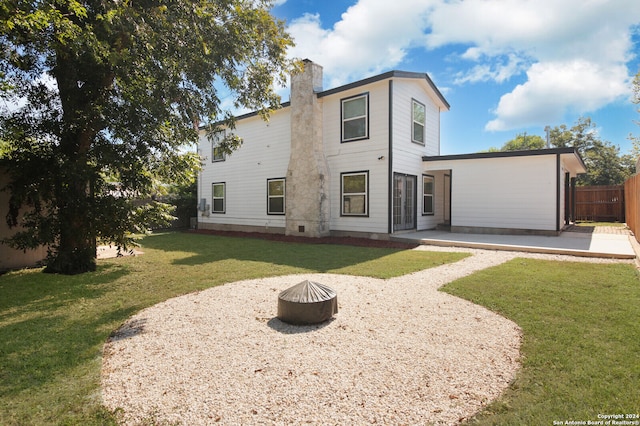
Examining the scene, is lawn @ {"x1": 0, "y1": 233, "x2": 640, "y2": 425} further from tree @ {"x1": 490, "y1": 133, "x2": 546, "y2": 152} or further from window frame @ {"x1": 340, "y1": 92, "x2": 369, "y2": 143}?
tree @ {"x1": 490, "y1": 133, "x2": 546, "y2": 152}

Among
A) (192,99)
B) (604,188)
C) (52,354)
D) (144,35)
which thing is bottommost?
(52,354)

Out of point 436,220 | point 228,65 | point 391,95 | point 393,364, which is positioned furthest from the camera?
point 436,220

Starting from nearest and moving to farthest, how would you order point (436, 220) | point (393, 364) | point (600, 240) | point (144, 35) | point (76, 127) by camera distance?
point (393, 364), point (144, 35), point (76, 127), point (600, 240), point (436, 220)

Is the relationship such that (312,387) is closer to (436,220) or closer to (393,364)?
(393,364)

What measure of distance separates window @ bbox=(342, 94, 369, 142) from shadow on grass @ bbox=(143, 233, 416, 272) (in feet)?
13.5

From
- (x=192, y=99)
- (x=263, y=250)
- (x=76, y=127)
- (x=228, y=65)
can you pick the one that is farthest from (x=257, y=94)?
(x=263, y=250)

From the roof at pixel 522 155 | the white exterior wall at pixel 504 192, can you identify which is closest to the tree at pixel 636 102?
the roof at pixel 522 155

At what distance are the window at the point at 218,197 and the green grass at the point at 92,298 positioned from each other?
232 inches

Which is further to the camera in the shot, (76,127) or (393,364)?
(76,127)

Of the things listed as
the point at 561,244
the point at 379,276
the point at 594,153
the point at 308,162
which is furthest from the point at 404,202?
the point at 594,153

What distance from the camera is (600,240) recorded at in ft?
31.8

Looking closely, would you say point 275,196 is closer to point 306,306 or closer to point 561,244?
point 561,244

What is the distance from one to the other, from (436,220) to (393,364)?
12.3 metres

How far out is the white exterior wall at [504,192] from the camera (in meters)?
11.0
